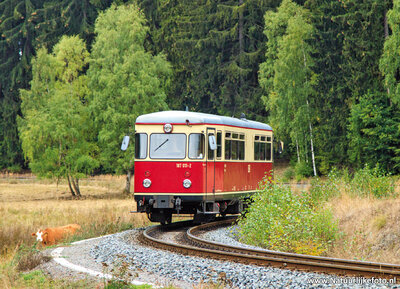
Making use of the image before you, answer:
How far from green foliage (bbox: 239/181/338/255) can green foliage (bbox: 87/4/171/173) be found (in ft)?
72.6

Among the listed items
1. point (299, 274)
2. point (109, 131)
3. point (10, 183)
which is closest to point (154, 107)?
point (109, 131)

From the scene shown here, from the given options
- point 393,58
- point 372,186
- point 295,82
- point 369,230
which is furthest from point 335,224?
point 295,82

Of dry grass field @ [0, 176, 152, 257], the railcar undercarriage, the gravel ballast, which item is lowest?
the gravel ballast

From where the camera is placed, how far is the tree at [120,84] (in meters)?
37.5

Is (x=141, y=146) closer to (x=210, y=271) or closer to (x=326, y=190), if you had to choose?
(x=326, y=190)

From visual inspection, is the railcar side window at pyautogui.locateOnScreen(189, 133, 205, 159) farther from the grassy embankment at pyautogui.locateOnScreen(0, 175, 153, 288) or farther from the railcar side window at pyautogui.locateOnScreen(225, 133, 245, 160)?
the grassy embankment at pyautogui.locateOnScreen(0, 175, 153, 288)

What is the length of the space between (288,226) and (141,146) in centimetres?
546

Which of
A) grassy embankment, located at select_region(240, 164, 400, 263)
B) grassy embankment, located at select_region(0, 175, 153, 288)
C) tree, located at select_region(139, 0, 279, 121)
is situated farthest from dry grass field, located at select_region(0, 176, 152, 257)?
tree, located at select_region(139, 0, 279, 121)

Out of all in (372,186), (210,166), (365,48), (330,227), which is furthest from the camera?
(365,48)

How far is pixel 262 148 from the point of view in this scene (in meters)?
22.6

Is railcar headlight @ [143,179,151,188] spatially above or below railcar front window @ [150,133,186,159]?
below

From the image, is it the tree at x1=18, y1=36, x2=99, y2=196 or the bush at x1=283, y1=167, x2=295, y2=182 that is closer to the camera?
the tree at x1=18, y1=36, x2=99, y2=196

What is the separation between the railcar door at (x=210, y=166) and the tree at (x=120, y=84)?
62.9 feet

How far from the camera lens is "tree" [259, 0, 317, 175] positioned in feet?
143
